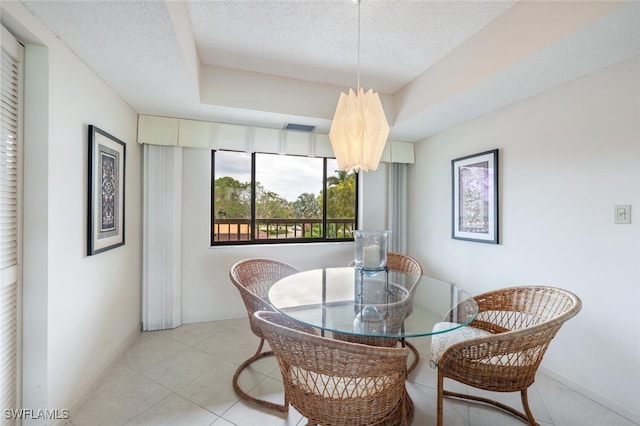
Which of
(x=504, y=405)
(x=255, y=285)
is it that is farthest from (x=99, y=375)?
(x=504, y=405)

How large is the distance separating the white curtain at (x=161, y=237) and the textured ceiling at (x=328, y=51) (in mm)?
503

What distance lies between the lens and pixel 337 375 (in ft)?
3.92

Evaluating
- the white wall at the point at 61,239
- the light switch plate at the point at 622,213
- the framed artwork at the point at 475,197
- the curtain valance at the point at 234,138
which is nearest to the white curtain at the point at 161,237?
the curtain valance at the point at 234,138

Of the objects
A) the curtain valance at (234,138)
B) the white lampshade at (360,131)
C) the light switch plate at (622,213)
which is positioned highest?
the curtain valance at (234,138)

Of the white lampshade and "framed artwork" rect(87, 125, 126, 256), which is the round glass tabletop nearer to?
the white lampshade

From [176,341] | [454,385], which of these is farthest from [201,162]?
[454,385]

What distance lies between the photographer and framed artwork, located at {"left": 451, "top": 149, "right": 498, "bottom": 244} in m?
2.72

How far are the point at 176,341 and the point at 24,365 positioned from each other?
1309mm

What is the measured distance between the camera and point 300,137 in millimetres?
3451

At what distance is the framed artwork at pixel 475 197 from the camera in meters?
2.72

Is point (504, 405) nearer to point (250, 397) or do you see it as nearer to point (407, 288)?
point (407, 288)

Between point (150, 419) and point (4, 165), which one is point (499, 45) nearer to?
point (4, 165)

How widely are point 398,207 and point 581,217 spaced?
2046mm

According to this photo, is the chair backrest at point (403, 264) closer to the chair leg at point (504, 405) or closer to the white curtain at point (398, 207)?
the white curtain at point (398, 207)
